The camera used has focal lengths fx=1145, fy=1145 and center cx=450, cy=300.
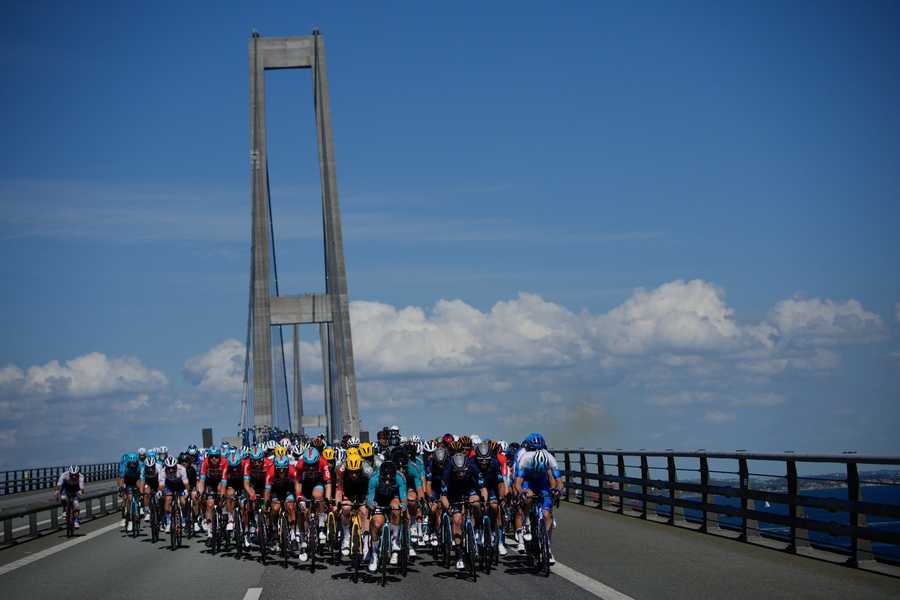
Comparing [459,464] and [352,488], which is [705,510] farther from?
[352,488]

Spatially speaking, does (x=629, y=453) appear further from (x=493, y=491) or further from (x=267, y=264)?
(x=267, y=264)

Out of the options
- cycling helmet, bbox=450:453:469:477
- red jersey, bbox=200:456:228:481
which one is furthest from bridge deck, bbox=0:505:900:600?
red jersey, bbox=200:456:228:481

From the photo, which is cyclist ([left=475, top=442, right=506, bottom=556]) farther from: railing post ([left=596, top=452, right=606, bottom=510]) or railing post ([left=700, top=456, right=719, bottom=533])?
railing post ([left=596, top=452, right=606, bottom=510])

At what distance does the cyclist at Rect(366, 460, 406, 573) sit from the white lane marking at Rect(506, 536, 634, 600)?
6.93ft

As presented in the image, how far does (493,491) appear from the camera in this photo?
1596 cm

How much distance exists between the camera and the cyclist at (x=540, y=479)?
1436 centimetres

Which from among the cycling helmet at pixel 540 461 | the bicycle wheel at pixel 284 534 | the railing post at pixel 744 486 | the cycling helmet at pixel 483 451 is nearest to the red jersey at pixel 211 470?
the bicycle wheel at pixel 284 534

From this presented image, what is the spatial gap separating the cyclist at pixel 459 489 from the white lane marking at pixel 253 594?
280 cm

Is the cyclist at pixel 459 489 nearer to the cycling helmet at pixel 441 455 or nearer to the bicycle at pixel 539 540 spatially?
the bicycle at pixel 539 540

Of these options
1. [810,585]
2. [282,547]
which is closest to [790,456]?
[810,585]

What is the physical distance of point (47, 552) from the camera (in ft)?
66.6

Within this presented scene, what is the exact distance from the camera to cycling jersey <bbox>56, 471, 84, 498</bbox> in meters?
23.8

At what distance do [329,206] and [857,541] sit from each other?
46.3 m

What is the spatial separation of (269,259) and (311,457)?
40579 millimetres
